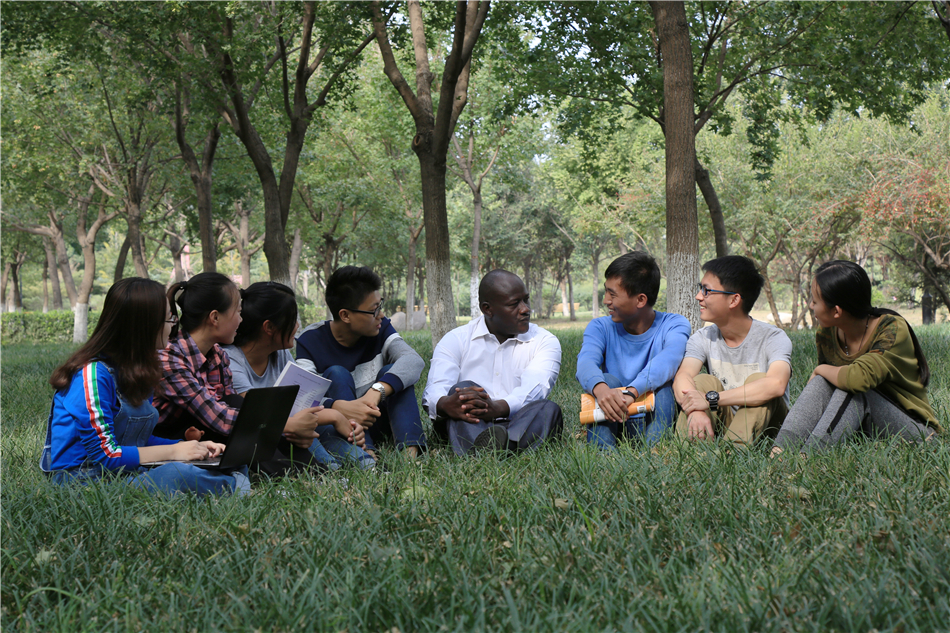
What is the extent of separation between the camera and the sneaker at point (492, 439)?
4.09 m

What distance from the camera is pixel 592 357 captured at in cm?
465

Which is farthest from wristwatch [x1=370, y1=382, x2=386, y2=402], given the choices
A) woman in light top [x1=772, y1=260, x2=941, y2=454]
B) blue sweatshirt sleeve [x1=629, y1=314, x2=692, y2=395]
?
woman in light top [x1=772, y1=260, x2=941, y2=454]

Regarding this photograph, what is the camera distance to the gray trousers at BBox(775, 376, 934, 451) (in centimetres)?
375

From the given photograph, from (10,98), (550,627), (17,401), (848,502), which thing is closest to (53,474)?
(550,627)

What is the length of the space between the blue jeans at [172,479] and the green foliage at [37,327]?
2804 centimetres

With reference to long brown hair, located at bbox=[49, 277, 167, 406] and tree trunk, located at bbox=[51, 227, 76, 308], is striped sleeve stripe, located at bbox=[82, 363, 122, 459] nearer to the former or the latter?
long brown hair, located at bbox=[49, 277, 167, 406]

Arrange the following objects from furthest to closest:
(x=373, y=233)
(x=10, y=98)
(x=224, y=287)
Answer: (x=373, y=233)
(x=10, y=98)
(x=224, y=287)

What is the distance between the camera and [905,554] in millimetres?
2344

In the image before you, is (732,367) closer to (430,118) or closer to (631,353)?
(631,353)

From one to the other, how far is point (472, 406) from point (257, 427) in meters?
1.36

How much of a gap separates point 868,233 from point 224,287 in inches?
782

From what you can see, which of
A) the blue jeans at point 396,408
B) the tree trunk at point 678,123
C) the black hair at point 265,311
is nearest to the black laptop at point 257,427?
the blue jeans at point 396,408

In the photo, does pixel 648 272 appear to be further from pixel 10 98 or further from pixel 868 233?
pixel 10 98

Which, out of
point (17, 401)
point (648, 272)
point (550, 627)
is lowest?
point (17, 401)
